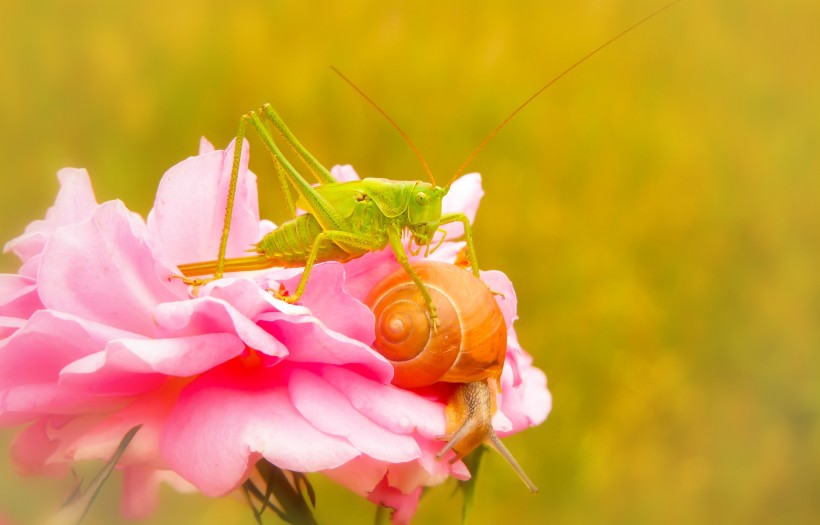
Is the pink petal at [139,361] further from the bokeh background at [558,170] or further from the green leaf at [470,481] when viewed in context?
the bokeh background at [558,170]

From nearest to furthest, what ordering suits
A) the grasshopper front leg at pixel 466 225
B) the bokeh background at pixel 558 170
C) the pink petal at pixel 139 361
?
the pink petal at pixel 139 361 < the grasshopper front leg at pixel 466 225 < the bokeh background at pixel 558 170

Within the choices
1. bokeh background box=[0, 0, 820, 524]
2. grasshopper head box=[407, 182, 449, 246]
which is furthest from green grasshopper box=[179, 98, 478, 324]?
bokeh background box=[0, 0, 820, 524]

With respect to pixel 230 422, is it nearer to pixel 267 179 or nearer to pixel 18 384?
pixel 18 384

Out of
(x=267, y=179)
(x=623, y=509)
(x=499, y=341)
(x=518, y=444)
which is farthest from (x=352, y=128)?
(x=499, y=341)

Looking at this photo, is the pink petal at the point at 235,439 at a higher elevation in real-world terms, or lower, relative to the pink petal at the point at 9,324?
lower

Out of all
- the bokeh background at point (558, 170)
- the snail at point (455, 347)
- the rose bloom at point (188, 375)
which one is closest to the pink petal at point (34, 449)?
the rose bloom at point (188, 375)
